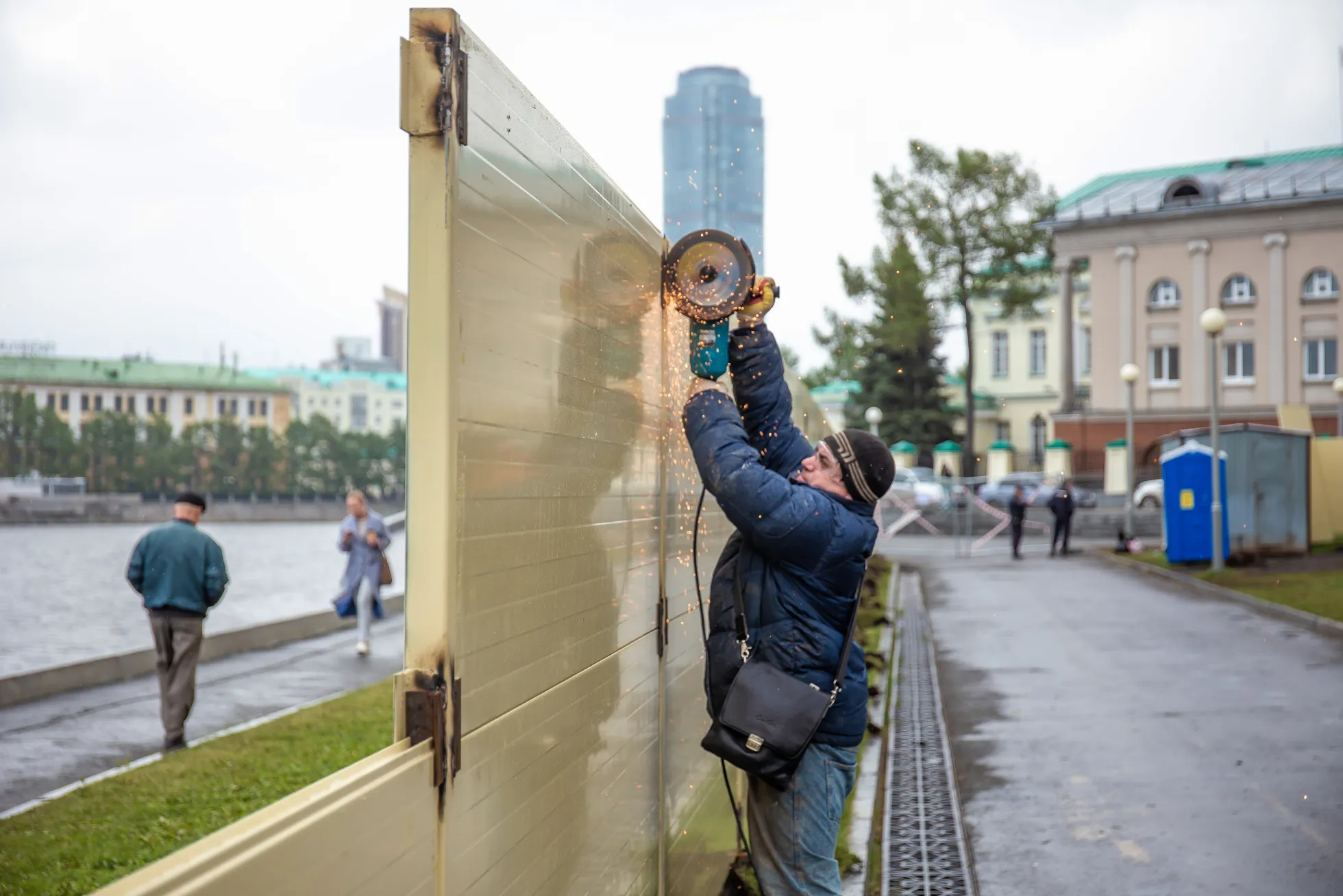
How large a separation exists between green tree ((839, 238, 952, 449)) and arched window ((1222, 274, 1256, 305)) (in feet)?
37.8

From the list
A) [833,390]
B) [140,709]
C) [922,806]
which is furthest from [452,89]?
[833,390]

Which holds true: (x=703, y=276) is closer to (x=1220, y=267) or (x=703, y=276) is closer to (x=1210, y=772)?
(x=1210, y=772)

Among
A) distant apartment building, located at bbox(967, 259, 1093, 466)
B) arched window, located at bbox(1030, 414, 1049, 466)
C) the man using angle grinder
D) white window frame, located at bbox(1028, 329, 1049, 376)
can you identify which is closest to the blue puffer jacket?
the man using angle grinder

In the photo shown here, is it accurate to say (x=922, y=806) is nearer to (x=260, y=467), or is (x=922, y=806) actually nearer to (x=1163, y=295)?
(x=1163, y=295)

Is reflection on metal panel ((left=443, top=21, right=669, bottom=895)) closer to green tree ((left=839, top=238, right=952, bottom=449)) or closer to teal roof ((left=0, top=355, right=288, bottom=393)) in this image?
green tree ((left=839, top=238, right=952, bottom=449))

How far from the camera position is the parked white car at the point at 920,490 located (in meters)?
40.4

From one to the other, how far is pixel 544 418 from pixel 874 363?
53983mm

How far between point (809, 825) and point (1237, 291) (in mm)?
50949

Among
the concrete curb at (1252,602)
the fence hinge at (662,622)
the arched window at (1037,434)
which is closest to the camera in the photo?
the fence hinge at (662,622)

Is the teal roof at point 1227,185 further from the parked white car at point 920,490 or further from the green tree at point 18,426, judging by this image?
the green tree at point 18,426

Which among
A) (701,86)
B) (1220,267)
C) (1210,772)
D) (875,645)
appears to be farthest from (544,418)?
(1220,267)

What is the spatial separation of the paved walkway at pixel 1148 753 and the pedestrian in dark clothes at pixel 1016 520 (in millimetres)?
12945

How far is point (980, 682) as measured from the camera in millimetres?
10406

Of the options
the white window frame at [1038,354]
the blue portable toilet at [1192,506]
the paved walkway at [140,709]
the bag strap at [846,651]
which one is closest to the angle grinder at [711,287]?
the bag strap at [846,651]
